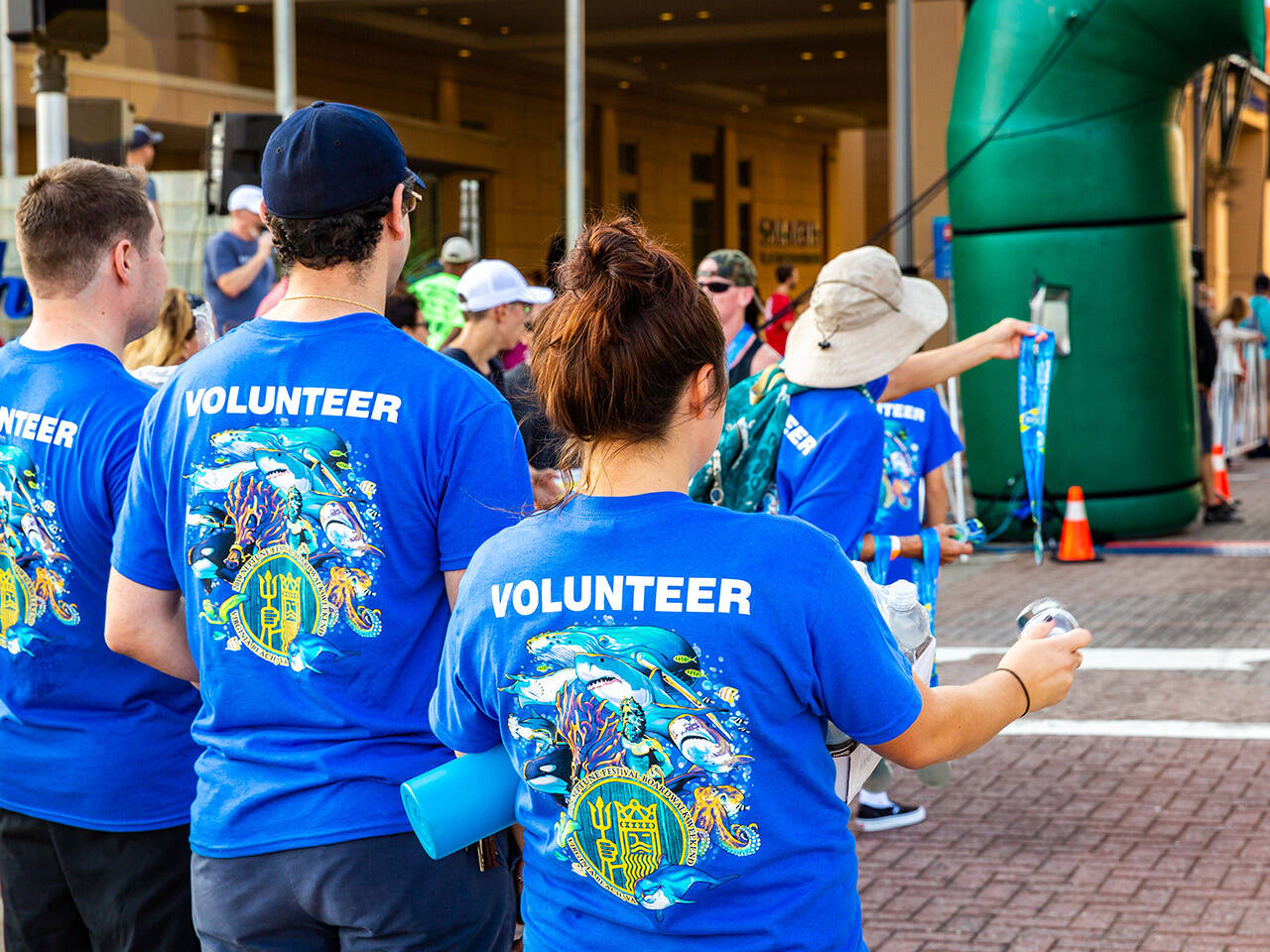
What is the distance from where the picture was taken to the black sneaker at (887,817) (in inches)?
225

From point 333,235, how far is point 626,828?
1009 mm

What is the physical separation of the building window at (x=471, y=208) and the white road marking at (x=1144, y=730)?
1983cm

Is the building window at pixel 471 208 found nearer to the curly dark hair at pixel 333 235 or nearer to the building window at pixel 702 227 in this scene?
the building window at pixel 702 227

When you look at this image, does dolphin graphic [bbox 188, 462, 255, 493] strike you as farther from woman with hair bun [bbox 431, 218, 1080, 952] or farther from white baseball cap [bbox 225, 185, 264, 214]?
white baseball cap [bbox 225, 185, 264, 214]

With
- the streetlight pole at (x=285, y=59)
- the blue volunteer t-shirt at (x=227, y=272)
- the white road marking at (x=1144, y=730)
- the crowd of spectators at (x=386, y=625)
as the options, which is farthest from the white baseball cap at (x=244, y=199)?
the crowd of spectators at (x=386, y=625)

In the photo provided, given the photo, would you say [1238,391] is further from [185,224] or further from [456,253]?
[185,224]

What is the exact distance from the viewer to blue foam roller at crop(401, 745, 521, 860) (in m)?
2.10

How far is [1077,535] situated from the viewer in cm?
1156

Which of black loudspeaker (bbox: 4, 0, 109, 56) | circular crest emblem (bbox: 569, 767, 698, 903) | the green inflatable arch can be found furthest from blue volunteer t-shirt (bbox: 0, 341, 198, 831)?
the green inflatable arch

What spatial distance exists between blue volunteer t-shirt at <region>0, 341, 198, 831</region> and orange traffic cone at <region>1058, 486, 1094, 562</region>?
9.61 metres

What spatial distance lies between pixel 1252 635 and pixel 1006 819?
377 cm

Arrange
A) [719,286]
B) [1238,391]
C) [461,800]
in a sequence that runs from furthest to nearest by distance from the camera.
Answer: [1238,391], [719,286], [461,800]

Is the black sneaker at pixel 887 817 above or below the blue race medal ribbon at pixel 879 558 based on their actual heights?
below

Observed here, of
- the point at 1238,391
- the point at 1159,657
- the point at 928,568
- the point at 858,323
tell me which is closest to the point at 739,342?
the point at 928,568
